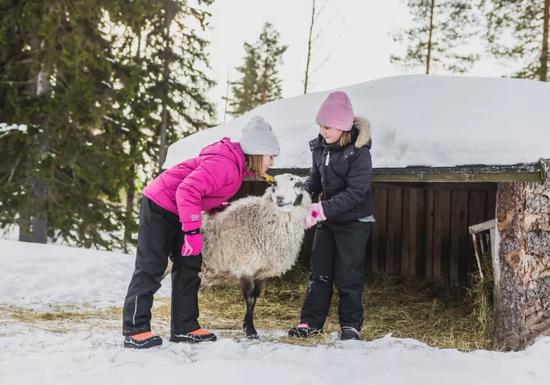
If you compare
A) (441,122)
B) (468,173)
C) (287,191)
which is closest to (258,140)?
(287,191)

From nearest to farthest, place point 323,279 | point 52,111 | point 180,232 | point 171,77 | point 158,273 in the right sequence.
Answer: point 158,273
point 180,232
point 323,279
point 52,111
point 171,77

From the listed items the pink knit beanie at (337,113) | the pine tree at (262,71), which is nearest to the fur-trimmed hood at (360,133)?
the pink knit beanie at (337,113)

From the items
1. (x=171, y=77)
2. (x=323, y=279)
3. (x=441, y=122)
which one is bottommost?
(x=323, y=279)

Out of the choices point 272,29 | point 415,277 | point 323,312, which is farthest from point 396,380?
point 272,29

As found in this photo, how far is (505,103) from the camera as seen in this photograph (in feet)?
16.3

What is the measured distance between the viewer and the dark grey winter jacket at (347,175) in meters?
4.25

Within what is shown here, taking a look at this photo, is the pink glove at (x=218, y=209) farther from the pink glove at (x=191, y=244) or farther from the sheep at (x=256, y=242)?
the pink glove at (x=191, y=244)

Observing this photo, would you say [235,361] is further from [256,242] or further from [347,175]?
[347,175]

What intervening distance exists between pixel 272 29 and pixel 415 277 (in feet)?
78.6

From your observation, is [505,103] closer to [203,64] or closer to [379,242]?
[379,242]

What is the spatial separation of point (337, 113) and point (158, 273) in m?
1.96

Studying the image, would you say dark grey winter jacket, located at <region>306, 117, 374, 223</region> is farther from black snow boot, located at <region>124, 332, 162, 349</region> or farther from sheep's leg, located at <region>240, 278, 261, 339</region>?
black snow boot, located at <region>124, 332, 162, 349</region>

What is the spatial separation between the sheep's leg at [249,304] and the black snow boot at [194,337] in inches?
14.0

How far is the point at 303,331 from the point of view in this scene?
14.7ft
